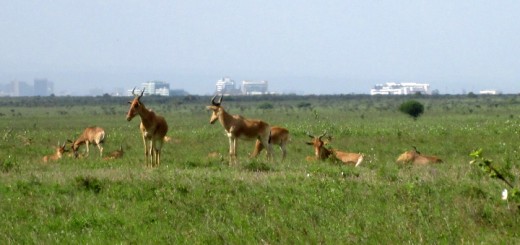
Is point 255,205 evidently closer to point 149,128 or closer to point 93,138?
point 149,128

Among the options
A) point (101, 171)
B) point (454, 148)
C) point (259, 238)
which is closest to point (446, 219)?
point (259, 238)

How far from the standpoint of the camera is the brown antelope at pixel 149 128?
60.3ft

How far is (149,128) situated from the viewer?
61.4 ft

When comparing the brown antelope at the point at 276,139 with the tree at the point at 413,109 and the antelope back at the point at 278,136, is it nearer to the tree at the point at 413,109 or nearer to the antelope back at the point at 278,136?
the antelope back at the point at 278,136

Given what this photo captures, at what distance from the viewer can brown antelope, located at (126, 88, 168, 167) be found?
18.4 m

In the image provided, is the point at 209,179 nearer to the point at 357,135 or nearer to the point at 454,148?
the point at 454,148

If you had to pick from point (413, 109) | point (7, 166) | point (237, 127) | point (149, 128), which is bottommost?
point (413, 109)

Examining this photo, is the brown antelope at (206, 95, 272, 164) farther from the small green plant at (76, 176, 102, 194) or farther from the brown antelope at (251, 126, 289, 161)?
the small green plant at (76, 176, 102, 194)

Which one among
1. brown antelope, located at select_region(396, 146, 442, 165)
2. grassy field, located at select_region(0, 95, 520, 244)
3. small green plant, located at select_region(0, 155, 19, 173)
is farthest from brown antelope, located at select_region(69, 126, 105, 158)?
brown antelope, located at select_region(396, 146, 442, 165)

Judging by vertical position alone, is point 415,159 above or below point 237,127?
below

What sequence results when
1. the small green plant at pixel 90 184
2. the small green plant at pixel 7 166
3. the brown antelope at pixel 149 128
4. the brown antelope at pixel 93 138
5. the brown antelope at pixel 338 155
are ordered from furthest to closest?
the brown antelope at pixel 93 138
the brown antelope at pixel 338 155
the brown antelope at pixel 149 128
the small green plant at pixel 7 166
the small green plant at pixel 90 184

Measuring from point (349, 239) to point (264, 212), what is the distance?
216cm

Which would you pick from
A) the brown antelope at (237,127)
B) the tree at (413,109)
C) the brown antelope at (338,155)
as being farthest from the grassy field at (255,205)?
the tree at (413,109)

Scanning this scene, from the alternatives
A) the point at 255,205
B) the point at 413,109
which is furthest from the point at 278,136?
the point at 413,109
